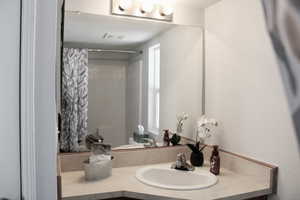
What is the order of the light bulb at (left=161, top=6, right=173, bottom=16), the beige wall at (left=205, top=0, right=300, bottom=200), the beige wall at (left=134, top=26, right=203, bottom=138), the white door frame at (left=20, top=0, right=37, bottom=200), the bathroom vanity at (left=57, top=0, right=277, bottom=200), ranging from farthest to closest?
the beige wall at (left=134, top=26, right=203, bottom=138) → the light bulb at (left=161, top=6, right=173, bottom=16) → the bathroom vanity at (left=57, top=0, right=277, bottom=200) → the beige wall at (left=205, top=0, right=300, bottom=200) → the white door frame at (left=20, top=0, right=37, bottom=200)

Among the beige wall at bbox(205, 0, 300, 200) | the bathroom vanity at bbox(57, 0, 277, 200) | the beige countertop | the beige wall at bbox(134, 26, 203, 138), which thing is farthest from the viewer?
the beige wall at bbox(134, 26, 203, 138)

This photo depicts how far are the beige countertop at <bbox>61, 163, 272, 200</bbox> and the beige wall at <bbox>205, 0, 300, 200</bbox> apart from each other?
17cm

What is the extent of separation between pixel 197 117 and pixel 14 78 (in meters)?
1.73

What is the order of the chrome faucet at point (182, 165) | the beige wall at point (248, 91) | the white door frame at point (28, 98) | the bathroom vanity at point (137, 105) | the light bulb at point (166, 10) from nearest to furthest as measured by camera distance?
the white door frame at point (28, 98) → the beige wall at point (248, 91) → the bathroom vanity at point (137, 105) → the chrome faucet at point (182, 165) → the light bulb at point (166, 10)

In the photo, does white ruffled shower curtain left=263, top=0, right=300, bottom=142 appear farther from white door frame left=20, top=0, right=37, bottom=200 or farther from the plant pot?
the plant pot

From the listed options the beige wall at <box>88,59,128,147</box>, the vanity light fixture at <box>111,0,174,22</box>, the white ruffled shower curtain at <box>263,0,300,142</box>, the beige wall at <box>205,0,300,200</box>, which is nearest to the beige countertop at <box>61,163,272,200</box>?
the beige wall at <box>205,0,300,200</box>

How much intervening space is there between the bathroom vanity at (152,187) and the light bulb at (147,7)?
115 cm

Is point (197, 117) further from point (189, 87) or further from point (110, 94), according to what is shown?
point (110, 94)

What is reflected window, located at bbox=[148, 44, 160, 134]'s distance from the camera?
2113 mm

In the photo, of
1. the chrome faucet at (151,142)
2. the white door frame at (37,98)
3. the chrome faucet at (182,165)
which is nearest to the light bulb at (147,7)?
the chrome faucet at (151,142)

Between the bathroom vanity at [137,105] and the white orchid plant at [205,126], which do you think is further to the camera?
the white orchid plant at [205,126]

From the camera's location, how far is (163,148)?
6.77 feet

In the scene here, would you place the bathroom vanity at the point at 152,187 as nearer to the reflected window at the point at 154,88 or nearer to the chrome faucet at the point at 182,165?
the chrome faucet at the point at 182,165

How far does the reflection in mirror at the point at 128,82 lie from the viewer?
184 centimetres
